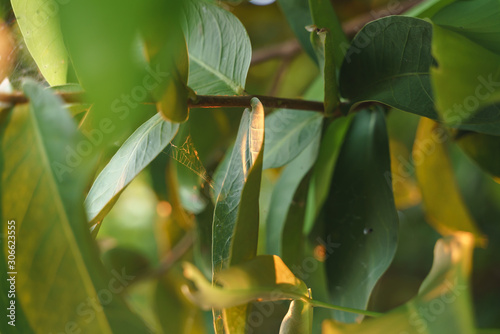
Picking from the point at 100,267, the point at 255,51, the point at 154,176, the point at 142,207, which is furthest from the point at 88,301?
the point at 255,51

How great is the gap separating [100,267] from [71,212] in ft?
0.11

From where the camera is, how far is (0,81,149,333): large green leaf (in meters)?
0.25

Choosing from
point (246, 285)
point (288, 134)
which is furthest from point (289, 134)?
point (246, 285)

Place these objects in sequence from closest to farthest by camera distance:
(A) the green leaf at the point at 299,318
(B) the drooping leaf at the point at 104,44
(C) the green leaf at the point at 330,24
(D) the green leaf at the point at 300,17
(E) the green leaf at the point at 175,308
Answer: (B) the drooping leaf at the point at 104,44, (A) the green leaf at the point at 299,318, (C) the green leaf at the point at 330,24, (D) the green leaf at the point at 300,17, (E) the green leaf at the point at 175,308

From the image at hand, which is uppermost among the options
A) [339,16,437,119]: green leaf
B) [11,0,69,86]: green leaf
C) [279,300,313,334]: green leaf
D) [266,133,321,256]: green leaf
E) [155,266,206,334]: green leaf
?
[11,0,69,86]: green leaf

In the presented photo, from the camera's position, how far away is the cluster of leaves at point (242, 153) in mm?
234

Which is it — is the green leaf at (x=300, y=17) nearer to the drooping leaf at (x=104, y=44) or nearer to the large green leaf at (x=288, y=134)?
the large green leaf at (x=288, y=134)

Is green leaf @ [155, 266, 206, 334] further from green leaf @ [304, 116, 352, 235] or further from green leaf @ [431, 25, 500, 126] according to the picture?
green leaf @ [431, 25, 500, 126]

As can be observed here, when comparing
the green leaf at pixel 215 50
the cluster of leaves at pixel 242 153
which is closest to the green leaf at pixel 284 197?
the cluster of leaves at pixel 242 153

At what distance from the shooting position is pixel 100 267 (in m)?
0.25

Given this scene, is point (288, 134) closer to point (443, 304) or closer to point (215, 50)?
point (215, 50)

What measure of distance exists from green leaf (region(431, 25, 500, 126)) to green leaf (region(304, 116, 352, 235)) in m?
0.16

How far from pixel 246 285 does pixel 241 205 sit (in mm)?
50

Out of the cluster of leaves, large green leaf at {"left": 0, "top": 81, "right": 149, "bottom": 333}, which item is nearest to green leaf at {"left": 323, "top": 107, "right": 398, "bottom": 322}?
the cluster of leaves
